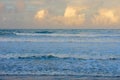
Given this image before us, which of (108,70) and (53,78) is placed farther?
(108,70)

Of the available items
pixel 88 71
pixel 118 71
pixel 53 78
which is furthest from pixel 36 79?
pixel 118 71

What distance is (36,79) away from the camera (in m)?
11.6

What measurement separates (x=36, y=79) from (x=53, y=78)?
1.97 ft

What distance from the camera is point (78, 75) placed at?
12.6 m

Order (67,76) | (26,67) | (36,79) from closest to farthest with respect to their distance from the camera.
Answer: (36,79), (67,76), (26,67)

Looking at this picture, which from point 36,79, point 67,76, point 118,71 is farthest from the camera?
point 118,71

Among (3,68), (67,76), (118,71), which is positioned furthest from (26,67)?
(118,71)

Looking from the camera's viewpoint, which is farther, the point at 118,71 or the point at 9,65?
the point at 9,65

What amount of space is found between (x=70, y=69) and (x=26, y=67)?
74.6 inches

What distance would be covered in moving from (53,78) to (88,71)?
2.26m

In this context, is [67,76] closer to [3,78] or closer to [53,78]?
[53,78]

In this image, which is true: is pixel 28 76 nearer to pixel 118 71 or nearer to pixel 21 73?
pixel 21 73

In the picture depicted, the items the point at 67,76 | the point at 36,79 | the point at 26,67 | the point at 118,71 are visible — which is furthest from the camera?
the point at 26,67

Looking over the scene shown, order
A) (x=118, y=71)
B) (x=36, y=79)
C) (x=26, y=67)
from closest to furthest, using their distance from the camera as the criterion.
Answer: (x=36, y=79)
(x=118, y=71)
(x=26, y=67)
